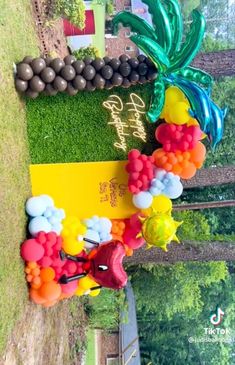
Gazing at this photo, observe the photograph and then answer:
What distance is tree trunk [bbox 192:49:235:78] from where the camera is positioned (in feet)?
17.4

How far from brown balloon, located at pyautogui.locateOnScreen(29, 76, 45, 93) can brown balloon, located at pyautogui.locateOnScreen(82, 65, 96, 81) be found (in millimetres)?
359

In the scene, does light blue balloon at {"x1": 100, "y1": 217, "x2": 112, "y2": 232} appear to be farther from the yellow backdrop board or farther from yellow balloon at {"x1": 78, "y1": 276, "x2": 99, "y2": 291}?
yellow balloon at {"x1": 78, "y1": 276, "x2": 99, "y2": 291}

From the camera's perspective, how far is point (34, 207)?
438 cm

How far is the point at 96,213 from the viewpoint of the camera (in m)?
4.68

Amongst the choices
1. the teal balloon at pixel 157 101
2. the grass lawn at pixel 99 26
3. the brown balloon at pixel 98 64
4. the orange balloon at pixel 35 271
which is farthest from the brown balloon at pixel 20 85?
the grass lawn at pixel 99 26

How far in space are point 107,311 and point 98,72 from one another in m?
4.87

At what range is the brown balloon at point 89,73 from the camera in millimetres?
4375

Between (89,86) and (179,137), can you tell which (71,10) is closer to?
(89,86)

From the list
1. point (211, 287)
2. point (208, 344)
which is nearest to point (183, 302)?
point (211, 287)

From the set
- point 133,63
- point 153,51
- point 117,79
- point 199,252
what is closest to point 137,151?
point 117,79

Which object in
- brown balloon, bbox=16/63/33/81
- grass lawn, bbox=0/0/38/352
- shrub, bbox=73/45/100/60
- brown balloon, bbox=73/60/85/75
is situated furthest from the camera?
shrub, bbox=73/45/100/60

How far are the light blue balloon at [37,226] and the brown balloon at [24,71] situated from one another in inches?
46.2

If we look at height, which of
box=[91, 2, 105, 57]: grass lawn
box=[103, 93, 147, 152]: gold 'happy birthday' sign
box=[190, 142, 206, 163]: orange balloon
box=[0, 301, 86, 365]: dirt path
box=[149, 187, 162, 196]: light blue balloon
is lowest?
box=[0, 301, 86, 365]: dirt path

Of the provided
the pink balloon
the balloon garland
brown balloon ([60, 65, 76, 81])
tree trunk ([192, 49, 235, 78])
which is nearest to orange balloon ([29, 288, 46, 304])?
the balloon garland
